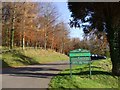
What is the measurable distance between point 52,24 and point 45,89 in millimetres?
63889

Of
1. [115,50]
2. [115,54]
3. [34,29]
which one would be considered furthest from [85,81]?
[34,29]

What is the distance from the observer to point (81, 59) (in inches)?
779

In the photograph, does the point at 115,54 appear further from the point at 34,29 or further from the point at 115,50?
the point at 34,29

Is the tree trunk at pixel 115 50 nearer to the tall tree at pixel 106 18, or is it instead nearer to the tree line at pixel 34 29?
the tall tree at pixel 106 18

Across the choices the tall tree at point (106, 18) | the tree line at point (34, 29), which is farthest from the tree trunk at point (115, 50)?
the tree line at point (34, 29)

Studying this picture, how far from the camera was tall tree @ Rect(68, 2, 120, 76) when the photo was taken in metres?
23.2

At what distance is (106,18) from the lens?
78.4 feet

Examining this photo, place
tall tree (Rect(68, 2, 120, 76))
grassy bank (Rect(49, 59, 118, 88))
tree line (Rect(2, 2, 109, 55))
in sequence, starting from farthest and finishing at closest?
tree line (Rect(2, 2, 109, 55))
tall tree (Rect(68, 2, 120, 76))
grassy bank (Rect(49, 59, 118, 88))

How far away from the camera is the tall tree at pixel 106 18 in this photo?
914 inches

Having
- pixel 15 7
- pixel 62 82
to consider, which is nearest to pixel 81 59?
pixel 62 82

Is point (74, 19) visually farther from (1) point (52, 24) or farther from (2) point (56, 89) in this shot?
(1) point (52, 24)

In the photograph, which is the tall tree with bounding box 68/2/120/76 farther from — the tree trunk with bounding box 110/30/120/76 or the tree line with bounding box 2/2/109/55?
the tree line with bounding box 2/2/109/55

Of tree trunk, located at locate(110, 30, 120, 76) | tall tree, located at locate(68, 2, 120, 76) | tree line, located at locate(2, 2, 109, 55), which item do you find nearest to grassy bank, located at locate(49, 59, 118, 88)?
tree trunk, located at locate(110, 30, 120, 76)

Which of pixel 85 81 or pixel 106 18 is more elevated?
pixel 106 18
